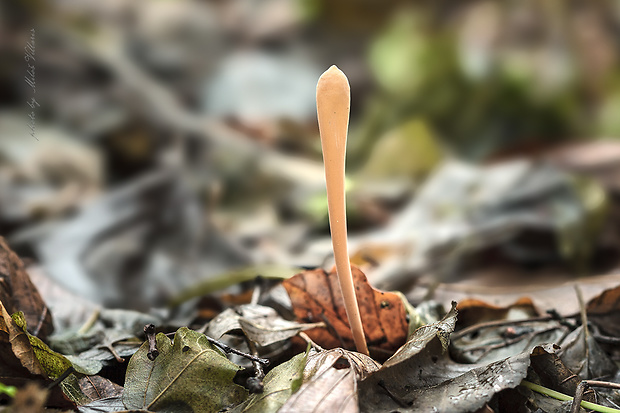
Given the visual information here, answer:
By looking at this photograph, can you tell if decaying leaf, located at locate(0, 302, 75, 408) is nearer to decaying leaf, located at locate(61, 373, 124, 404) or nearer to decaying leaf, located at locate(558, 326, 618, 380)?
decaying leaf, located at locate(61, 373, 124, 404)

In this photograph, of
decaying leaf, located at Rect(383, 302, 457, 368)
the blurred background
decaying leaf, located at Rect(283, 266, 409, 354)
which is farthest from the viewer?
the blurred background

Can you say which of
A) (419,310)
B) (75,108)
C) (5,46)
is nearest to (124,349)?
(419,310)

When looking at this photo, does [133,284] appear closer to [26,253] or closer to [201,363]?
[26,253]

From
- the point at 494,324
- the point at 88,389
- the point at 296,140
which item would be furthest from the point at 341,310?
the point at 296,140

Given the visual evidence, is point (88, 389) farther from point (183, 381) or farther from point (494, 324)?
point (494, 324)

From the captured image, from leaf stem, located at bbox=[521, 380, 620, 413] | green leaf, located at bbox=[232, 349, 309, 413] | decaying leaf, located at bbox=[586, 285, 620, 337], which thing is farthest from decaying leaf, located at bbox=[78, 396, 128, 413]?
decaying leaf, located at bbox=[586, 285, 620, 337]
